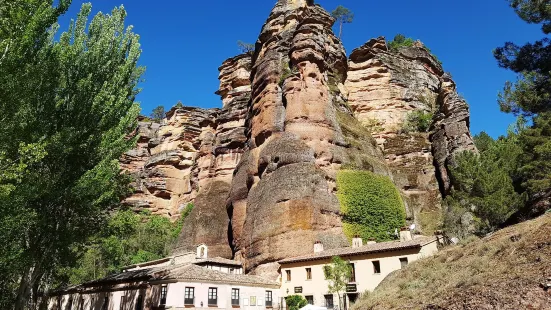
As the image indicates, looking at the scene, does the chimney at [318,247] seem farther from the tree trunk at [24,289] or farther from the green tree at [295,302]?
the tree trunk at [24,289]

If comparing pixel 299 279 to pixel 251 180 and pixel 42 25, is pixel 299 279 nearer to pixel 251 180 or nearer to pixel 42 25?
pixel 251 180

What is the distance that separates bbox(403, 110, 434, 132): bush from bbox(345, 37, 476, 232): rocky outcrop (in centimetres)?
67

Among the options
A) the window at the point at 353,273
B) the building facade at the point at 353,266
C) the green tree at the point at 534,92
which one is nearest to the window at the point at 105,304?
the building facade at the point at 353,266

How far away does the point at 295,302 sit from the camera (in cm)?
3091

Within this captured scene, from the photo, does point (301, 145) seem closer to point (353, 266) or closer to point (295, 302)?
point (353, 266)

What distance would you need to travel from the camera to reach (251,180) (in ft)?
152

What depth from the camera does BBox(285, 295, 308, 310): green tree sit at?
3059 centimetres

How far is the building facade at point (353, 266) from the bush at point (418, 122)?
2743cm

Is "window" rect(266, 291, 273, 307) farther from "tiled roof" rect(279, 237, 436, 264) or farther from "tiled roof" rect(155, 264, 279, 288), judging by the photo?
"tiled roof" rect(279, 237, 436, 264)

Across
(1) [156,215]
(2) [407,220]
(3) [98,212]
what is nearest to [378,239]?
(2) [407,220]

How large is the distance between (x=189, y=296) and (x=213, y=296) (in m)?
2.03

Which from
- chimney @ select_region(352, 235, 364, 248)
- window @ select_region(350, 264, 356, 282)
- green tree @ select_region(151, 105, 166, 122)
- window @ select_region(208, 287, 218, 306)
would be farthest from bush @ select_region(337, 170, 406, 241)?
green tree @ select_region(151, 105, 166, 122)

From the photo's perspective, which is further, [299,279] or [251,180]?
[251,180]

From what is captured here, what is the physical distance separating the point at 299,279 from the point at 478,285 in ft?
74.4
